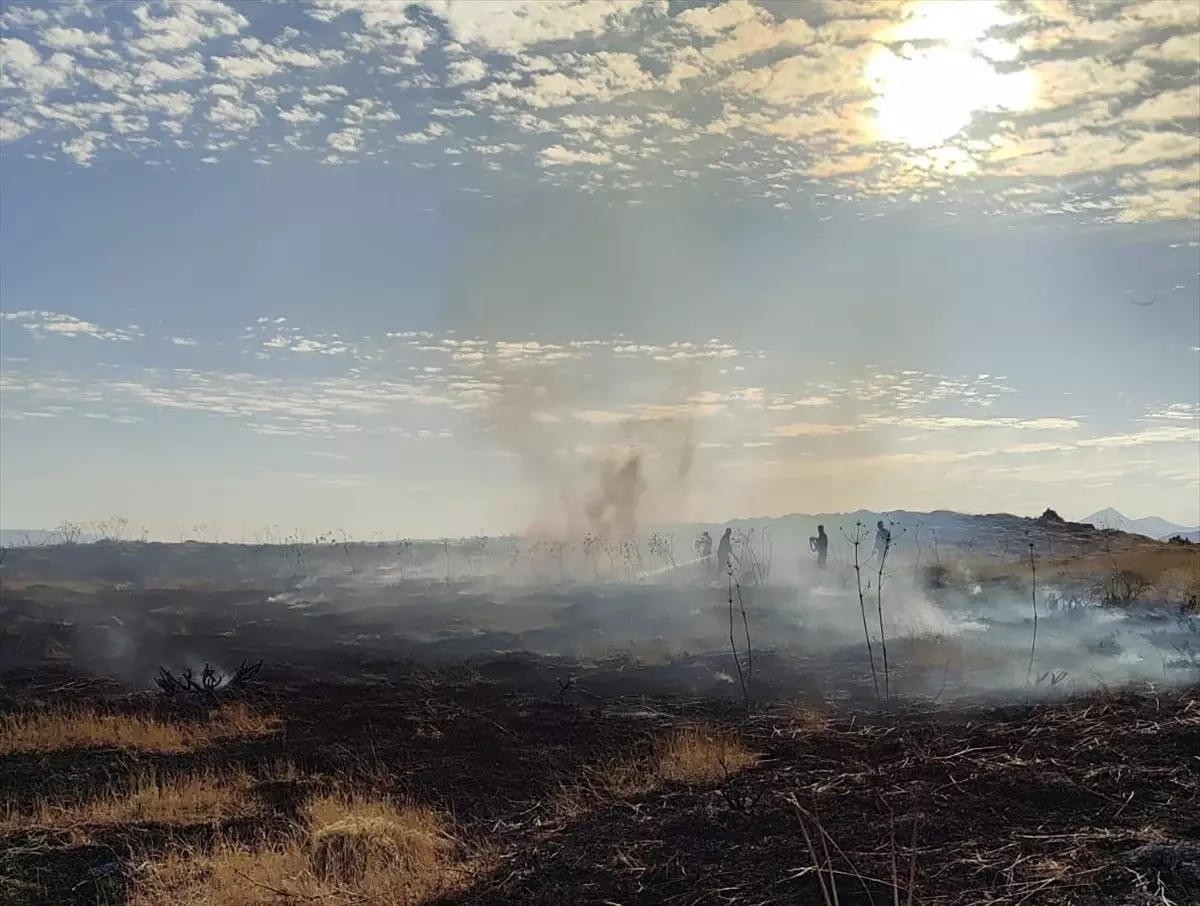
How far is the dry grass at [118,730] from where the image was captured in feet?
42.3

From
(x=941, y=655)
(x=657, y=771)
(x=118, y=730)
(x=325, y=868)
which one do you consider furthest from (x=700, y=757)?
(x=941, y=655)

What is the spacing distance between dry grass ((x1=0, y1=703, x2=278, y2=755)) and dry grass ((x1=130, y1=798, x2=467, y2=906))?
19.0ft

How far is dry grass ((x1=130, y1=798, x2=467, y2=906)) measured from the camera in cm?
644

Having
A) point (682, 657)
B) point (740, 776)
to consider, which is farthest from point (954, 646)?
point (740, 776)

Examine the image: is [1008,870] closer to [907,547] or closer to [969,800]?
[969,800]

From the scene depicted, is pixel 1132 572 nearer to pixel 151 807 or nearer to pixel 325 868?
pixel 325 868

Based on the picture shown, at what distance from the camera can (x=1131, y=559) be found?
2573cm

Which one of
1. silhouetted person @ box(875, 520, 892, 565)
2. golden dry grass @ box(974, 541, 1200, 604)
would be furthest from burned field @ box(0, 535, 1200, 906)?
golden dry grass @ box(974, 541, 1200, 604)

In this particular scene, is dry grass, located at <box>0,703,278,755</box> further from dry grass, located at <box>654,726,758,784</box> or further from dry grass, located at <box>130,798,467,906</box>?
dry grass, located at <box>654,726,758,784</box>

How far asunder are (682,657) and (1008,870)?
49.9 feet

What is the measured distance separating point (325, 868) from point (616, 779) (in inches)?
125

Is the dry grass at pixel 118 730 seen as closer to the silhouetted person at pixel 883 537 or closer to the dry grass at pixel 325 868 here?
the dry grass at pixel 325 868

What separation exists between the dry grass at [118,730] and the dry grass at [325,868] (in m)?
5.78

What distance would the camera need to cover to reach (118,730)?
44.8 ft
